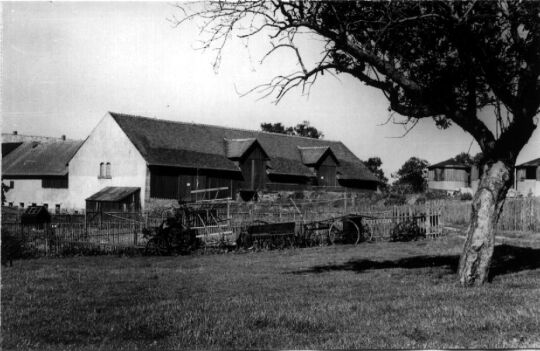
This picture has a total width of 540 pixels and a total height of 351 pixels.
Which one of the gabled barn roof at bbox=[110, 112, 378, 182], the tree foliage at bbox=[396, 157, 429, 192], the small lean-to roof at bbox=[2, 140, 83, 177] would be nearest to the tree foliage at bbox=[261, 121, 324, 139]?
the tree foliage at bbox=[396, 157, 429, 192]

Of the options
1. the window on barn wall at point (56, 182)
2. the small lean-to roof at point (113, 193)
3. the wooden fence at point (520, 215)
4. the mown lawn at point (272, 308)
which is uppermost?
the window on barn wall at point (56, 182)

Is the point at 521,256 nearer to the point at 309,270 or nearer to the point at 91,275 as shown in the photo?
the point at 309,270

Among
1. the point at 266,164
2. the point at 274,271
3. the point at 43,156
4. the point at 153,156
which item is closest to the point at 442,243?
the point at 274,271

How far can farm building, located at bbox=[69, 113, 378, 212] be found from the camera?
152ft

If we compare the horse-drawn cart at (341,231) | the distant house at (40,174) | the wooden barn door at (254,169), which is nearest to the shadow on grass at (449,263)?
the horse-drawn cart at (341,231)

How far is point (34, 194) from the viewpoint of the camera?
55688 millimetres

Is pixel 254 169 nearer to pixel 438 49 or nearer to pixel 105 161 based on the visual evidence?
pixel 105 161

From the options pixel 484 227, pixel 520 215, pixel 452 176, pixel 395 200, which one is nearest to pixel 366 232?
pixel 520 215

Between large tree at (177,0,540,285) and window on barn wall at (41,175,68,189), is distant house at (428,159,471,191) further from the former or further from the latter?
large tree at (177,0,540,285)

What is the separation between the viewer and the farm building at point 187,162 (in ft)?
152

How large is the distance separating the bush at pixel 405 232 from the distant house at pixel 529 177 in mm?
42370

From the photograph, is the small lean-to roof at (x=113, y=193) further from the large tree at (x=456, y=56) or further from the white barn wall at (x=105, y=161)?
the large tree at (x=456, y=56)

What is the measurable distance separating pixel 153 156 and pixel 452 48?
121ft

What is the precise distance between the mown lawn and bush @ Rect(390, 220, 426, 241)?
38.3 feet
